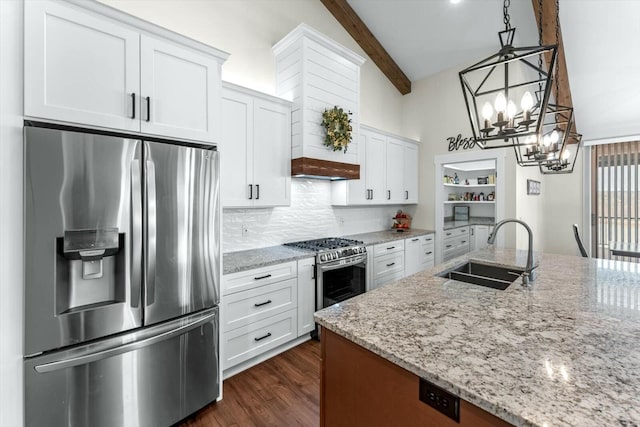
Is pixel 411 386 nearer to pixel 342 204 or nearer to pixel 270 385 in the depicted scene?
pixel 270 385

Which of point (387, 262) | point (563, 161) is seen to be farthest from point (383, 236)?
point (563, 161)

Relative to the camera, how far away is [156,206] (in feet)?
5.72

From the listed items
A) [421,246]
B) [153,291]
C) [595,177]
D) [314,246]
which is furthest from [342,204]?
[595,177]

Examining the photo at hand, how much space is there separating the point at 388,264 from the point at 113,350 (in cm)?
320

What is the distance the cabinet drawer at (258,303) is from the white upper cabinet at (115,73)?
4.29 feet

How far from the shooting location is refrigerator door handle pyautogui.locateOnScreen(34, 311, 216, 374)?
4.67ft

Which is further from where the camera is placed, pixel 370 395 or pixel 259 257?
pixel 259 257

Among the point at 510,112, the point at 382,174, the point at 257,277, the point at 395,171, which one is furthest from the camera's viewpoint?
the point at 395,171

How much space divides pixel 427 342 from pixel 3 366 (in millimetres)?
1903

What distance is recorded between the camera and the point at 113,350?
5.17ft

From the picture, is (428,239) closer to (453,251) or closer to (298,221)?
(453,251)

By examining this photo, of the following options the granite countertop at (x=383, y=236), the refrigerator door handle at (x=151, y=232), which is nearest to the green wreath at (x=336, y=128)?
the granite countertop at (x=383, y=236)

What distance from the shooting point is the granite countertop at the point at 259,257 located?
2.42 metres

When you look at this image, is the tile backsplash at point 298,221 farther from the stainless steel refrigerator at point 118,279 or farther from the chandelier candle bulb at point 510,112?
the chandelier candle bulb at point 510,112
